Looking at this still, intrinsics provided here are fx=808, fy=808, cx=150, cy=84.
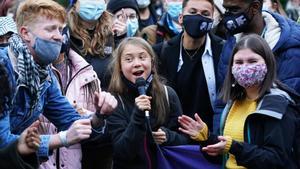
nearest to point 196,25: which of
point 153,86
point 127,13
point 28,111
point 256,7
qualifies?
point 256,7

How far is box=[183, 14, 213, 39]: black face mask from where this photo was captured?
24.6ft

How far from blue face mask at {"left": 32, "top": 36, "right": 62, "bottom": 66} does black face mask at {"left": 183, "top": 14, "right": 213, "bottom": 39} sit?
6.66 ft

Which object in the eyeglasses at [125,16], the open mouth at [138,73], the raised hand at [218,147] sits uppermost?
the eyeglasses at [125,16]

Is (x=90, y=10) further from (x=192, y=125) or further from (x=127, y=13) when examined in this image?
(x=192, y=125)

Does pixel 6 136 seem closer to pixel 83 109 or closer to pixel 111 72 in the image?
pixel 83 109

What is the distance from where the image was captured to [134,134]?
610 cm

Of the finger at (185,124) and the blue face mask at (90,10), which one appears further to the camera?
the blue face mask at (90,10)

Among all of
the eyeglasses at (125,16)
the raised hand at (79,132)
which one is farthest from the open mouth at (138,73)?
the eyeglasses at (125,16)

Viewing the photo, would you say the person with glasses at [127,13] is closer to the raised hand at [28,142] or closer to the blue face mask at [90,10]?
the blue face mask at [90,10]

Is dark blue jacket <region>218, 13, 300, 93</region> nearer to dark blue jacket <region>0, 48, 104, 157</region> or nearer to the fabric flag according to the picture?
the fabric flag

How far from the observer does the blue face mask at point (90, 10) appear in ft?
26.2

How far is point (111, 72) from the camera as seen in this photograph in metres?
7.15

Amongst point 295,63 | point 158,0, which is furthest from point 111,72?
point 158,0

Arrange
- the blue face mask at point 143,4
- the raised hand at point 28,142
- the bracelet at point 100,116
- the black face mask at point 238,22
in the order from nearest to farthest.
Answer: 1. the raised hand at point 28,142
2. the bracelet at point 100,116
3. the black face mask at point 238,22
4. the blue face mask at point 143,4
